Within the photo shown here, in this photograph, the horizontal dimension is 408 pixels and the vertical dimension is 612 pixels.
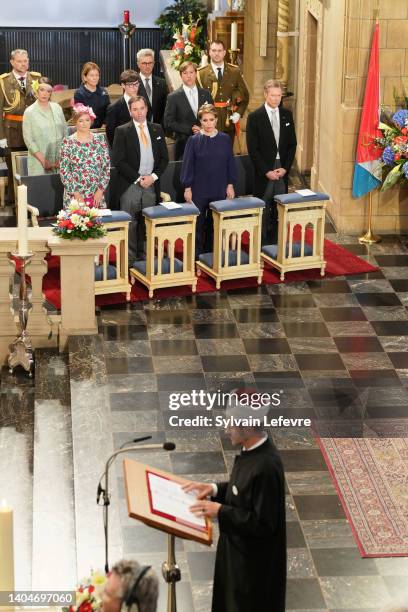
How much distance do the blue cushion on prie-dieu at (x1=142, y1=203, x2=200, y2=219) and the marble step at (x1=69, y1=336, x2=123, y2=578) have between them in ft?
Result: 4.79

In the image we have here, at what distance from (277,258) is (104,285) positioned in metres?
1.77

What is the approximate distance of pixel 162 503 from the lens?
5.48 metres

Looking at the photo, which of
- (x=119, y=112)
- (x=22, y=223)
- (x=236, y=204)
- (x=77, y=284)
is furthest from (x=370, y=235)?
(x=22, y=223)

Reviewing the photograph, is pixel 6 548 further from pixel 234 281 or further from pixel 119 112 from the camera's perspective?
pixel 119 112

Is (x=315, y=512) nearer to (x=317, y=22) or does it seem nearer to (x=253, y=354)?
(x=253, y=354)

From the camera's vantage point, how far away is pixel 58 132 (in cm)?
1259

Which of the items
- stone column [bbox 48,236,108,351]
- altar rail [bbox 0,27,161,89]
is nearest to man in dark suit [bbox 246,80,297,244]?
stone column [bbox 48,236,108,351]

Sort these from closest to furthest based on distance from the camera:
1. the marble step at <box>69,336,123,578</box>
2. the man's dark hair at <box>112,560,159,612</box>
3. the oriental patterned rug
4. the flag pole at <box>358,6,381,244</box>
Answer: the man's dark hair at <box>112,560,159,612</box> → the marble step at <box>69,336,123,578</box> → the oriental patterned rug → the flag pole at <box>358,6,381,244</box>

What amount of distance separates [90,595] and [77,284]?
15.9ft

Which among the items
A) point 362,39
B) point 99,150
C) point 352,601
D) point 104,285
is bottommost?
point 352,601

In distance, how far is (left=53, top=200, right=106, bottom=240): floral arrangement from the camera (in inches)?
383

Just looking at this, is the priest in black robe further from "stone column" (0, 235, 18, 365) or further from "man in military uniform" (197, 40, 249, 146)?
"man in military uniform" (197, 40, 249, 146)

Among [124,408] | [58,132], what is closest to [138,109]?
[58,132]

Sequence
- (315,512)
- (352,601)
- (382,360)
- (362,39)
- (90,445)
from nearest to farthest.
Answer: (352,601), (315,512), (90,445), (382,360), (362,39)
